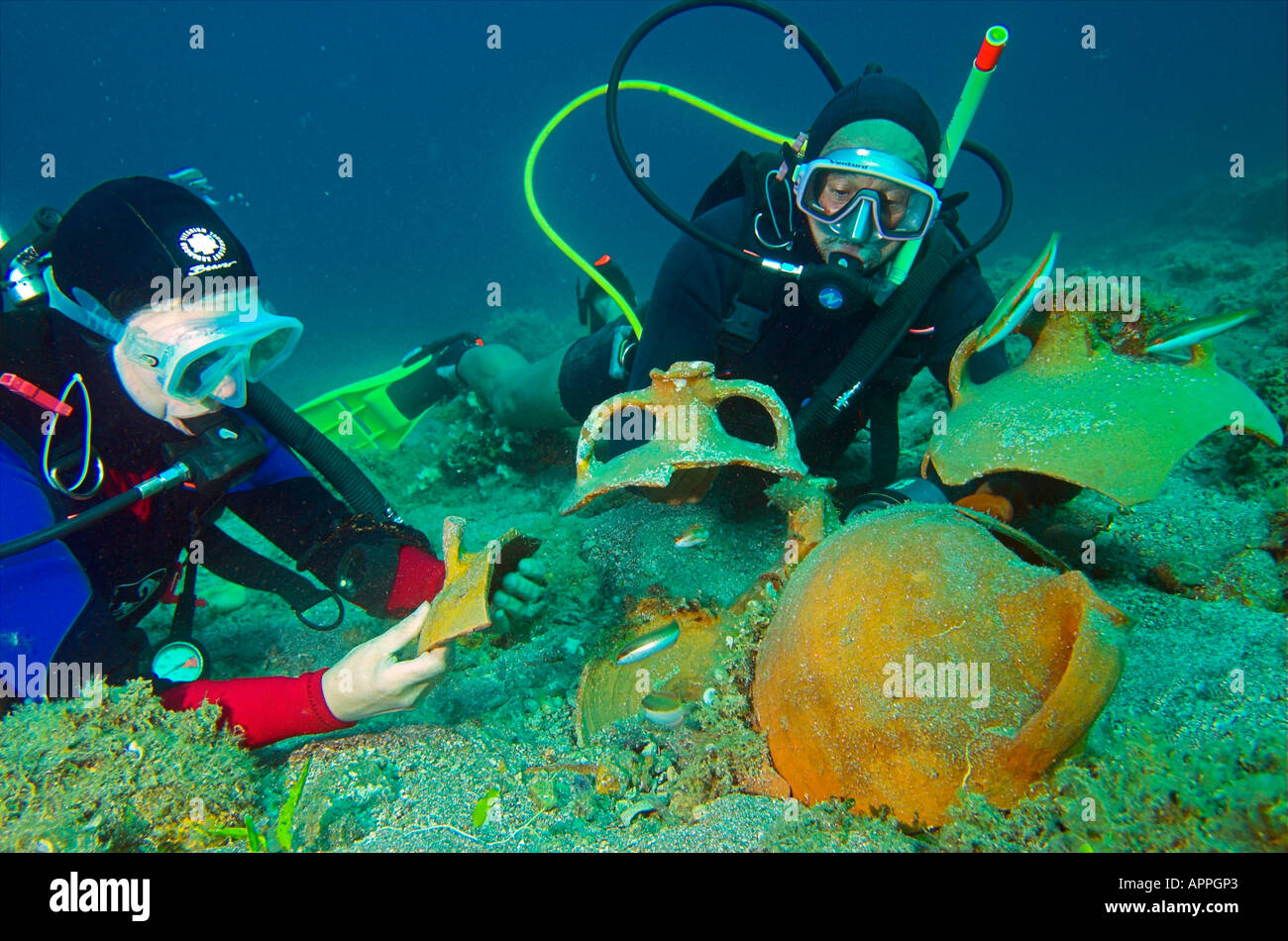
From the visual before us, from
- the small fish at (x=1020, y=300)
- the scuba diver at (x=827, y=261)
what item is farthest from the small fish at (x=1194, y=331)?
the scuba diver at (x=827, y=261)

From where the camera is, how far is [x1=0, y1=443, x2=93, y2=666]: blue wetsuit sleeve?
1898mm

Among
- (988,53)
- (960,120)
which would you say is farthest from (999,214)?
(988,53)

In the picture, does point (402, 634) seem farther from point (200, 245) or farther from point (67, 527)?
point (200, 245)

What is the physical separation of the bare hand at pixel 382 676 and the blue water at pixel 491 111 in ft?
120

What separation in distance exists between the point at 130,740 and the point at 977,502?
3.08 metres

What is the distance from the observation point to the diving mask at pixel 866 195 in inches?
118

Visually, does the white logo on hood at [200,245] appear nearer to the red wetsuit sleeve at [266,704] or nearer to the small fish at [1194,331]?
the red wetsuit sleeve at [266,704]

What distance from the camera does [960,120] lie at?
10.1 feet

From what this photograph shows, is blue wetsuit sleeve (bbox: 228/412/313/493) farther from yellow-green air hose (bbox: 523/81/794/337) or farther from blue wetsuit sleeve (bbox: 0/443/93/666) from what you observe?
yellow-green air hose (bbox: 523/81/794/337)

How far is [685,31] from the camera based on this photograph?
295 feet

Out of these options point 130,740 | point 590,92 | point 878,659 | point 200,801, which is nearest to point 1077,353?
point 878,659

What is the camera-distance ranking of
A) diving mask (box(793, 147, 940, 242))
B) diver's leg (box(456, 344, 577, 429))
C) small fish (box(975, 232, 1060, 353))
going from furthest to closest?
diver's leg (box(456, 344, 577, 429)) < diving mask (box(793, 147, 940, 242)) < small fish (box(975, 232, 1060, 353))

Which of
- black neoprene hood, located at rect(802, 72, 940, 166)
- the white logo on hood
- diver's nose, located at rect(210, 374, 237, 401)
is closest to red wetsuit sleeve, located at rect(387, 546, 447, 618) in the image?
diver's nose, located at rect(210, 374, 237, 401)

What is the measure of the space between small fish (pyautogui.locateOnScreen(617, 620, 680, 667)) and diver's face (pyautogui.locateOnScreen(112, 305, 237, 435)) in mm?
2214
